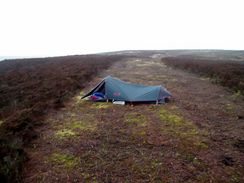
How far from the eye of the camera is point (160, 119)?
11.0 meters

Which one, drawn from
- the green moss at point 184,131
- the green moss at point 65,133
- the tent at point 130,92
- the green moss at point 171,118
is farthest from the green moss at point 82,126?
the tent at point 130,92

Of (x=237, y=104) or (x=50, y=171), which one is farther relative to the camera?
(x=237, y=104)

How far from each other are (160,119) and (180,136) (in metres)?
2.06

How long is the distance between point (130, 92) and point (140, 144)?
20.1 ft

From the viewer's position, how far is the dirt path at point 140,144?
658 centimetres

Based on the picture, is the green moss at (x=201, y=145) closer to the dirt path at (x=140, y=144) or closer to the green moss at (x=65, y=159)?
the dirt path at (x=140, y=144)

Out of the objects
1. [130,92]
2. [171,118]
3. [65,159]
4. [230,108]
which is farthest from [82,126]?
[230,108]

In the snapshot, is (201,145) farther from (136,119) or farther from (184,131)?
(136,119)

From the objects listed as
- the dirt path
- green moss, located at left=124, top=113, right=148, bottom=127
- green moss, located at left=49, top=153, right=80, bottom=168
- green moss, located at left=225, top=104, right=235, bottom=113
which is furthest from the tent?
green moss, located at left=49, top=153, right=80, bottom=168

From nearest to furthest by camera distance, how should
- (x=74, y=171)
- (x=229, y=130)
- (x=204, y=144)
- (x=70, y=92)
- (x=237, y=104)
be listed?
1. (x=74, y=171)
2. (x=204, y=144)
3. (x=229, y=130)
4. (x=237, y=104)
5. (x=70, y=92)

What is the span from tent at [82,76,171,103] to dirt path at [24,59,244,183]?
0.74m

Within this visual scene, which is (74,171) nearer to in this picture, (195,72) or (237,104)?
(237,104)

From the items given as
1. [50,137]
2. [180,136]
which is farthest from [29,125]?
[180,136]

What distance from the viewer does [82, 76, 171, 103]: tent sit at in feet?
45.9
